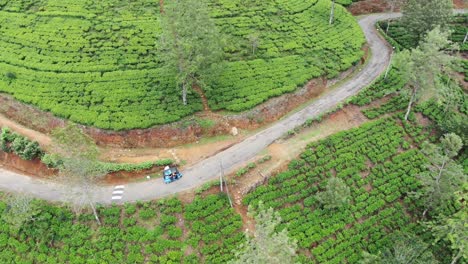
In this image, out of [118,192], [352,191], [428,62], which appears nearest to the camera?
[118,192]

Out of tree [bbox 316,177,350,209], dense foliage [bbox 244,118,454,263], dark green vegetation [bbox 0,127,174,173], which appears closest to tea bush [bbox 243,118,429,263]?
dense foliage [bbox 244,118,454,263]

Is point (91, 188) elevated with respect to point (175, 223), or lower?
elevated

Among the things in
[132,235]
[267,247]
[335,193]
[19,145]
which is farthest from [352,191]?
[19,145]

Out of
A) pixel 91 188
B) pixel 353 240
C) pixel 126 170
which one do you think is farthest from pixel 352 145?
pixel 91 188

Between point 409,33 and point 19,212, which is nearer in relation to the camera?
point 19,212

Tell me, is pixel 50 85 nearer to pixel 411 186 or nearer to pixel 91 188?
pixel 91 188

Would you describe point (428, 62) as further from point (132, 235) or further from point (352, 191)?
point (132, 235)

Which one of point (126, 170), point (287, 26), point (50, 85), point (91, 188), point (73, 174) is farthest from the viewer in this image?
point (287, 26)
